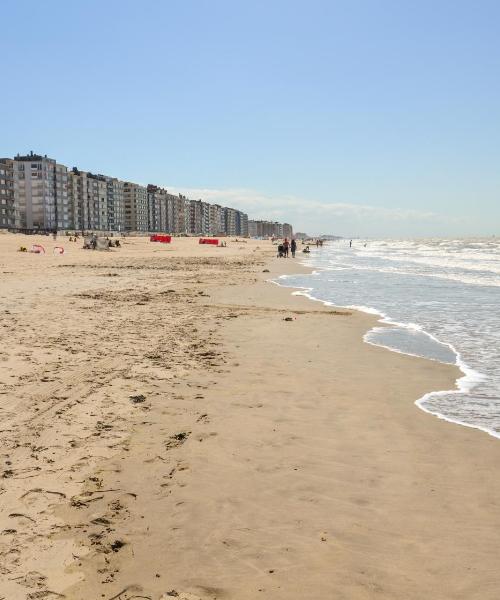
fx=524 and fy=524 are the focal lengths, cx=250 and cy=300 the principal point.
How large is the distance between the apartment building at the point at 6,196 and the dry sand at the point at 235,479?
14256cm

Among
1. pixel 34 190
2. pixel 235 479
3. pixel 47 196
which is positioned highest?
pixel 34 190

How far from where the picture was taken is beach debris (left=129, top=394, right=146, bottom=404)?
22.1 feet

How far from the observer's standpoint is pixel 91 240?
176ft

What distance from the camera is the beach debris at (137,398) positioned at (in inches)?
265

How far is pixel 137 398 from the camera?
22.5 feet

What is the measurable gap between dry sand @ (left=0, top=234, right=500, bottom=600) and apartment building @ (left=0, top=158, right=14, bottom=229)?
143 meters

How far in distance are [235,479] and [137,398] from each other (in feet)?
8.59

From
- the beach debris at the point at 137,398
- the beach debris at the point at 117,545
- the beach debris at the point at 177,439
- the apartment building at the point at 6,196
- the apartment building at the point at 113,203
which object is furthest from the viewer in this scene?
the apartment building at the point at 113,203

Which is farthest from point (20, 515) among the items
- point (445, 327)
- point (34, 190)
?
point (34, 190)

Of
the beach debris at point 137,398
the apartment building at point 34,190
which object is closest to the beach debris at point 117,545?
the beach debris at point 137,398

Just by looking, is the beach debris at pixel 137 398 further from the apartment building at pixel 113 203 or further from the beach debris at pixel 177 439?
the apartment building at pixel 113 203

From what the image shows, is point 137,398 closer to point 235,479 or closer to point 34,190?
point 235,479

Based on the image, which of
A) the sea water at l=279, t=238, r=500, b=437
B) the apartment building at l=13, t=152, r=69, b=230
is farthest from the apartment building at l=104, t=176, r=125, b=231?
the sea water at l=279, t=238, r=500, b=437

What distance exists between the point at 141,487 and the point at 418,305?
15.0 metres
